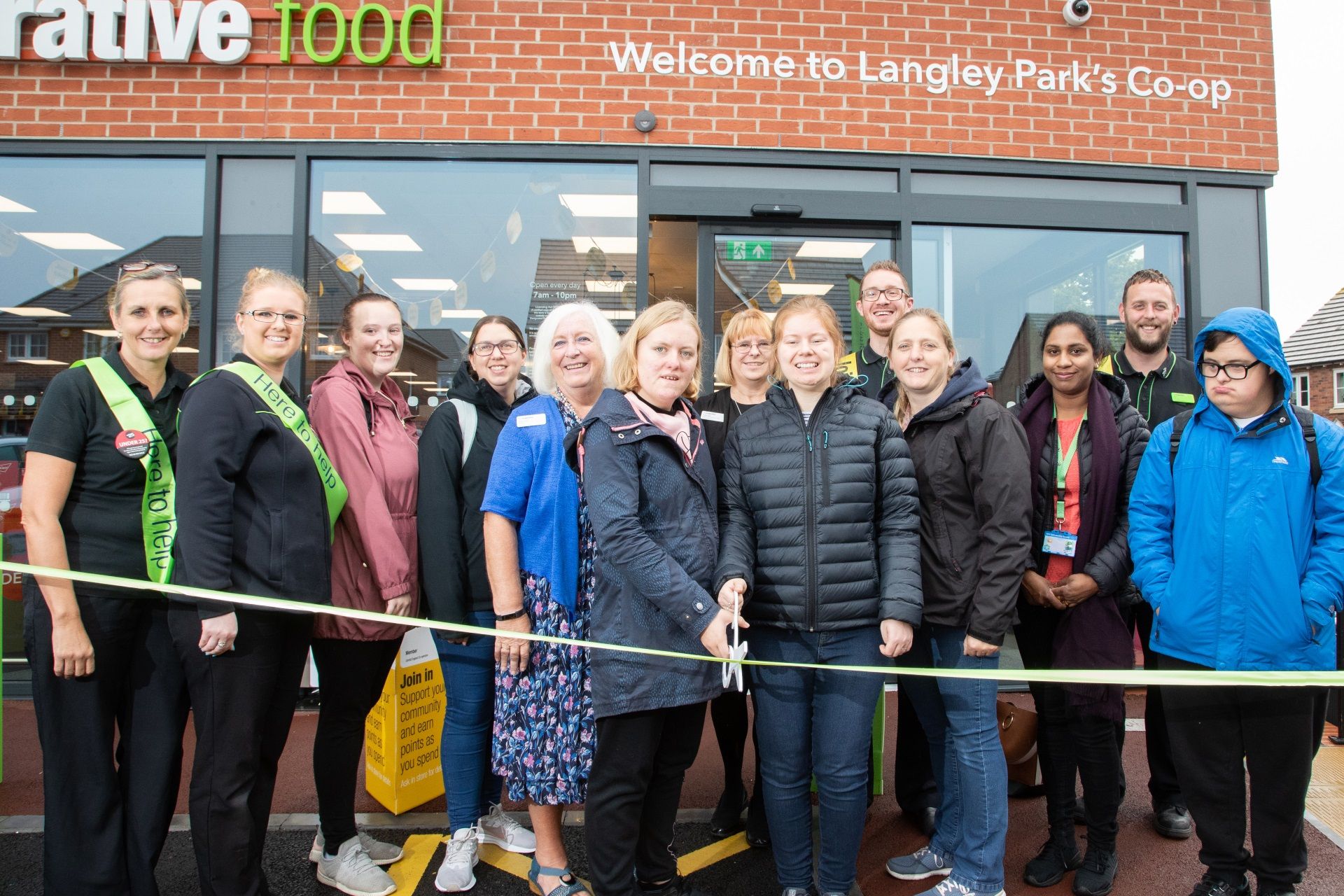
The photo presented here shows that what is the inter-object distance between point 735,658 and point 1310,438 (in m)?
1.83

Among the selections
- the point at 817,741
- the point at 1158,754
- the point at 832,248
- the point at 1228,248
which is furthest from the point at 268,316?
the point at 1228,248

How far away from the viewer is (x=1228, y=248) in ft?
17.7

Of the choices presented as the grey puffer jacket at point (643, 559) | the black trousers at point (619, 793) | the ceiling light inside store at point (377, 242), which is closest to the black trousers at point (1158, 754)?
the grey puffer jacket at point (643, 559)

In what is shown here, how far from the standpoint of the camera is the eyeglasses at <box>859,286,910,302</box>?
3.60 metres

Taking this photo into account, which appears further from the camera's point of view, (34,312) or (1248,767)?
(34,312)

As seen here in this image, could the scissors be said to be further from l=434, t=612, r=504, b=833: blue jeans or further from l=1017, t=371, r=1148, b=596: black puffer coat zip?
l=1017, t=371, r=1148, b=596: black puffer coat zip

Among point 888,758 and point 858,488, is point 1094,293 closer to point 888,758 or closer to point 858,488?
point 888,758

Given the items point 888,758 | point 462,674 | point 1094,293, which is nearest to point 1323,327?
point 1094,293

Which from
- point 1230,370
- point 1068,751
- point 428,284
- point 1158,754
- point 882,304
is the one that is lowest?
point 1158,754

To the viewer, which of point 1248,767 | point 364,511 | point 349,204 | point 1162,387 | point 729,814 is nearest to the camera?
point 1248,767

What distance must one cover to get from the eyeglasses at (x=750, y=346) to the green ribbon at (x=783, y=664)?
1.17 metres

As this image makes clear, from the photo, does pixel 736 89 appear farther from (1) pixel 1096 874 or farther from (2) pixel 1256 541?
(1) pixel 1096 874

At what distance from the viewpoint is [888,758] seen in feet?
13.6

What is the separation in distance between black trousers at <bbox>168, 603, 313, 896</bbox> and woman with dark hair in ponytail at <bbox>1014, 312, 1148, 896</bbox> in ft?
8.32
